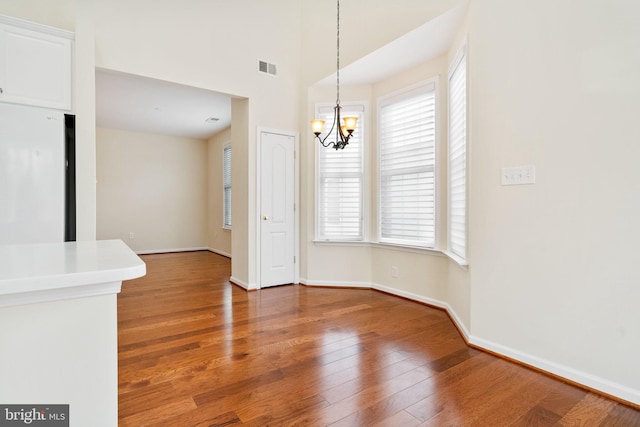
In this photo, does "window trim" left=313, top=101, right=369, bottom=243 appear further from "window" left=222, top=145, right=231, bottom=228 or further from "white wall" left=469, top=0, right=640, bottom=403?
"window" left=222, top=145, right=231, bottom=228

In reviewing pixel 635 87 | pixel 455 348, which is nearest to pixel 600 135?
pixel 635 87

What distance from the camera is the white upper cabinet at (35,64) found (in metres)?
2.58

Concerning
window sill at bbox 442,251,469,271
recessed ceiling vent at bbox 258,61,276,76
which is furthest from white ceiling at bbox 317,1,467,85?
window sill at bbox 442,251,469,271

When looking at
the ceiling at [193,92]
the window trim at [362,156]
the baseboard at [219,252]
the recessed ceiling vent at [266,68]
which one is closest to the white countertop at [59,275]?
the ceiling at [193,92]

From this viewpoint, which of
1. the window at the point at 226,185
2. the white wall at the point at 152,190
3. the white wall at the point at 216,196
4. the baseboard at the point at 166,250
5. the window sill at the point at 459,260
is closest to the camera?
the window sill at the point at 459,260

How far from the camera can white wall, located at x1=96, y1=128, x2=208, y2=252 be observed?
7.33 m

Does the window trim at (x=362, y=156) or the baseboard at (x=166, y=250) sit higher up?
the window trim at (x=362, y=156)

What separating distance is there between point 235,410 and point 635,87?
2914 mm

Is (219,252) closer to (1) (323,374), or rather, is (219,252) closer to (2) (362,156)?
(2) (362,156)

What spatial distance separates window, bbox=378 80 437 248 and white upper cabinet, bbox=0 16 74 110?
331 centimetres

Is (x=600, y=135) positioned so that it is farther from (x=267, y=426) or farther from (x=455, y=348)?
(x=267, y=426)

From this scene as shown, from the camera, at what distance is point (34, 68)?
8.77ft

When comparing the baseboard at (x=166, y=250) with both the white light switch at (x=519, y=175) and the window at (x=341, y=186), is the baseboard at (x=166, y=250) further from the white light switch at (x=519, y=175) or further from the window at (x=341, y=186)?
the white light switch at (x=519, y=175)

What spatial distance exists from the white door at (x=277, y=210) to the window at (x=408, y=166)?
50.2 inches
